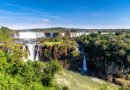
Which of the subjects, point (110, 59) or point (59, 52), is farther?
point (59, 52)

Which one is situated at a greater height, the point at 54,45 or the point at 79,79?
the point at 54,45

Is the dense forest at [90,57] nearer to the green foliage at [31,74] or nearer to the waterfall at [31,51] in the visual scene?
the green foliage at [31,74]

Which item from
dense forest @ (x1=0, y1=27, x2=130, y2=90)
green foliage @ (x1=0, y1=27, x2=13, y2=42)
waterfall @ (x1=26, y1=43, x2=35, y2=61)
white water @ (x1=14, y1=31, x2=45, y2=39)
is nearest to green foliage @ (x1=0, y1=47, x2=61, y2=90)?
dense forest @ (x1=0, y1=27, x2=130, y2=90)

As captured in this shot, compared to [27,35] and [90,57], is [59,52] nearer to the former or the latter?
[90,57]

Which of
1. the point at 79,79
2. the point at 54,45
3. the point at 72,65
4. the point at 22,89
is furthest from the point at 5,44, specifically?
the point at 22,89

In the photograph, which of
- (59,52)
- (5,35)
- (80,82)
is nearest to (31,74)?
(80,82)

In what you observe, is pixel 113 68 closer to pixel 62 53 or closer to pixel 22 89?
pixel 62 53

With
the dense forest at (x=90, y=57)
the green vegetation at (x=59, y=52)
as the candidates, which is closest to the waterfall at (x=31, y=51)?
the dense forest at (x=90, y=57)

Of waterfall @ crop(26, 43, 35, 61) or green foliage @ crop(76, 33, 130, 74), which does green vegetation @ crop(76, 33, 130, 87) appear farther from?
waterfall @ crop(26, 43, 35, 61)
